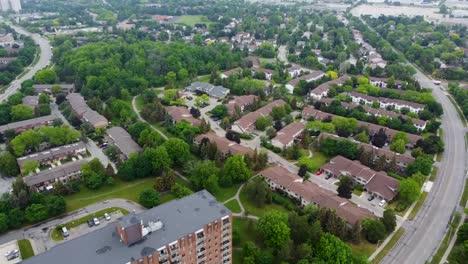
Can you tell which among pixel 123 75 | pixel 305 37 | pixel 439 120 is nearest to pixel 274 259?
pixel 439 120

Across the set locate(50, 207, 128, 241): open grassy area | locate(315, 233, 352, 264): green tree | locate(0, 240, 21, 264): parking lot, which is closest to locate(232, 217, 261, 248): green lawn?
locate(315, 233, 352, 264): green tree

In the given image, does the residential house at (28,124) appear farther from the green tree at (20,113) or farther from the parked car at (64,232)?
the parked car at (64,232)

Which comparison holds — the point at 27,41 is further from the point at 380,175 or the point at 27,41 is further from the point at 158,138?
the point at 380,175

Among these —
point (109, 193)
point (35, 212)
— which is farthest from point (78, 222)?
point (109, 193)

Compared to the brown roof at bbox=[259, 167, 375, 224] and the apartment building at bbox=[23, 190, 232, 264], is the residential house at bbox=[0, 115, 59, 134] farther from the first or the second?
the apartment building at bbox=[23, 190, 232, 264]

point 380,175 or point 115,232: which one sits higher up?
point 115,232
